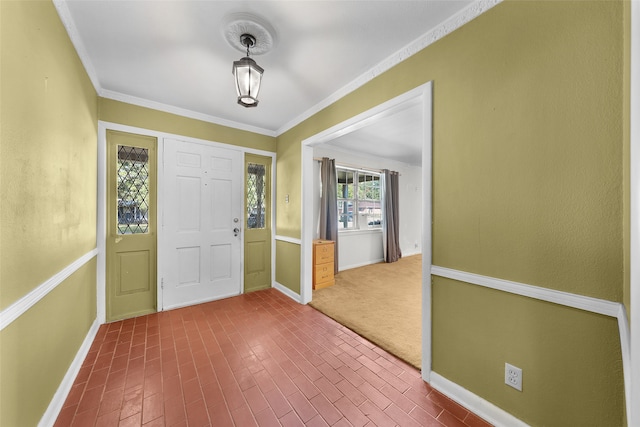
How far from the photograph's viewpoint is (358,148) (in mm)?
4898

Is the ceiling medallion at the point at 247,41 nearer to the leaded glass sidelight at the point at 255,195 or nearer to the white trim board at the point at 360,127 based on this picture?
the white trim board at the point at 360,127

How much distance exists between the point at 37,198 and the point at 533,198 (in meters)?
2.67

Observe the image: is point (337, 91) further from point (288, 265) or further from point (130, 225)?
point (130, 225)

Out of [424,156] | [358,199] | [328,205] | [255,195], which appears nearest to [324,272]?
[328,205]

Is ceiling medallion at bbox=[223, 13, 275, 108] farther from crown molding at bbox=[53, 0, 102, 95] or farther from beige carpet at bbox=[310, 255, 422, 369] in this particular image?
beige carpet at bbox=[310, 255, 422, 369]

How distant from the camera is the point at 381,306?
3.12m

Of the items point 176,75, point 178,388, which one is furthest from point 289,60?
point 178,388

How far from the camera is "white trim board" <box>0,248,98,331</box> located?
3.25ft

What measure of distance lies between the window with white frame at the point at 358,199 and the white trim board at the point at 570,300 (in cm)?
367

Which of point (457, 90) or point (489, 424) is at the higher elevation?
point (457, 90)

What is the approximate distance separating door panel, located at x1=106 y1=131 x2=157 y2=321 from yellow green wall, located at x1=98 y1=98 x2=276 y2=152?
0.56ft

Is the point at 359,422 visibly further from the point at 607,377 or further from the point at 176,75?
the point at 176,75

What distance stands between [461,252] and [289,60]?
206 centimetres

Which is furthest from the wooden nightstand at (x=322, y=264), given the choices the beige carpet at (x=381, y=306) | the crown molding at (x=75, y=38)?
the crown molding at (x=75, y=38)
